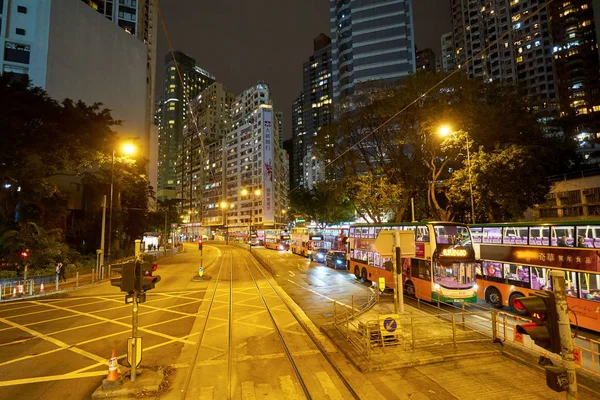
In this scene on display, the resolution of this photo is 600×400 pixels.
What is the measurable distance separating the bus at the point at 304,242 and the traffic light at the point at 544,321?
113ft

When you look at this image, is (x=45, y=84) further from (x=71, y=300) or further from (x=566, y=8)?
(x=566, y=8)

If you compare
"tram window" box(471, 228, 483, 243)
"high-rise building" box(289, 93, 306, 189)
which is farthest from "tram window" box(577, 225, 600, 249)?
"high-rise building" box(289, 93, 306, 189)

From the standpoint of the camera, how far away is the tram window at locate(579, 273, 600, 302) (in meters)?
11.0

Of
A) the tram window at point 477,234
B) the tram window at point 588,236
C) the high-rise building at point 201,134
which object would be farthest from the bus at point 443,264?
the high-rise building at point 201,134

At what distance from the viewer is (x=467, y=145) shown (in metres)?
24.2

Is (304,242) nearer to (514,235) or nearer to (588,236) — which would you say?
(514,235)

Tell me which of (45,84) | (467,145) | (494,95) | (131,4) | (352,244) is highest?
(131,4)

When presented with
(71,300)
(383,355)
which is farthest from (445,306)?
(71,300)

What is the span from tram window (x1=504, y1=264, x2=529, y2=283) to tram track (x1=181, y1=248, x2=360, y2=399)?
30.9 ft

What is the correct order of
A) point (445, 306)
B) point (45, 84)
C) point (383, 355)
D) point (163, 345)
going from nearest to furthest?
point (383, 355) < point (163, 345) < point (445, 306) < point (45, 84)

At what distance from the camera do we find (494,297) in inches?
608

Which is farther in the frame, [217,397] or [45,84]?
[45,84]

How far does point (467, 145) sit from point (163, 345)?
2315 centimetres

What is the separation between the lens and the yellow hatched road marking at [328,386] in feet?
22.1
